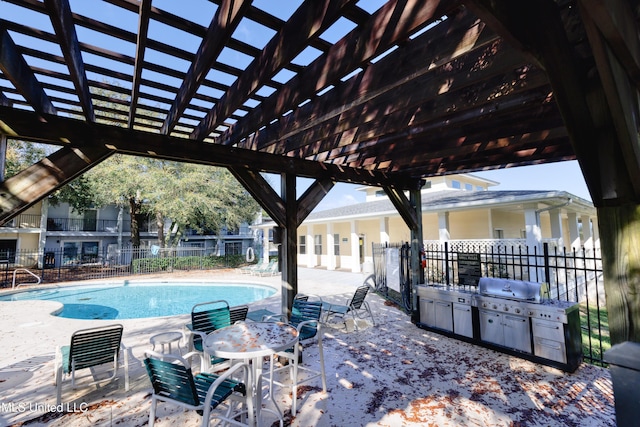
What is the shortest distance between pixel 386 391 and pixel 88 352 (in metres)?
3.99

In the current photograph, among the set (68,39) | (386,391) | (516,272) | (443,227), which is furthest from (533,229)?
(68,39)

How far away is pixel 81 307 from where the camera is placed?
36.1ft

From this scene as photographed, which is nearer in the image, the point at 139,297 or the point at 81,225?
the point at 139,297

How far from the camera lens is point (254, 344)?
3041 millimetres

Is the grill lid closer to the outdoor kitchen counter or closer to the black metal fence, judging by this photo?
the outdoor kitchen counter

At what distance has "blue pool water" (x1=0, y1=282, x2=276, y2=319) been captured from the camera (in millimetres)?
10383

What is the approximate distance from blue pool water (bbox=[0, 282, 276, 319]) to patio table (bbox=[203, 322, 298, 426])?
7.56 m

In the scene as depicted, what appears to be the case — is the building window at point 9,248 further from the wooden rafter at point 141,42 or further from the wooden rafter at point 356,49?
the wooden rafter at point 356,49

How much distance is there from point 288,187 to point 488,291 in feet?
13.6

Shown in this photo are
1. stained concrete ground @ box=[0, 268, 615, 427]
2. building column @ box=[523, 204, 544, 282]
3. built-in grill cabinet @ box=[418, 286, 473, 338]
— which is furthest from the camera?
building column @ box=[523, 204, 544, 282]

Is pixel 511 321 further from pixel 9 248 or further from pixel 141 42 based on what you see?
pixel 9 248

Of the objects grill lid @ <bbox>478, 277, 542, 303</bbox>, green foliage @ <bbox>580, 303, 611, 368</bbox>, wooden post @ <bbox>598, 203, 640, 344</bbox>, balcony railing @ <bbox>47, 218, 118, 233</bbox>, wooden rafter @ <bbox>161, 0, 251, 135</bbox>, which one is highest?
wooden rafter @ <bbox>161, 0, 251, 135</bbox>

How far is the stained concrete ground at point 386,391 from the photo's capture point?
3252 mm

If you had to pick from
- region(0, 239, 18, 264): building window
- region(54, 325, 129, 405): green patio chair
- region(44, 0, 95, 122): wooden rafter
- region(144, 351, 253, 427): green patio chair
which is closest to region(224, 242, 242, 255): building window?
region(0, 239, 18, 264): building window
